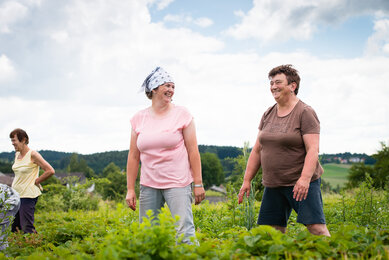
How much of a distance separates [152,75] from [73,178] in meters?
10.4

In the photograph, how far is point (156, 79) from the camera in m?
3.31

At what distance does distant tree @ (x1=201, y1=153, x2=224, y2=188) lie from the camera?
2307 inches

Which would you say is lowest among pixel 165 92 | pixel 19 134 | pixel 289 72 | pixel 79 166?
pixel 79 166

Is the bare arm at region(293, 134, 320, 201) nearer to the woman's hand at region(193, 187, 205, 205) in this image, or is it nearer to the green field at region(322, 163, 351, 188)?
the woman's hand at region(193, 187, 205, 205)

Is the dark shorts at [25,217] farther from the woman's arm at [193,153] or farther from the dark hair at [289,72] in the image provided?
the dark hair at [289,72]

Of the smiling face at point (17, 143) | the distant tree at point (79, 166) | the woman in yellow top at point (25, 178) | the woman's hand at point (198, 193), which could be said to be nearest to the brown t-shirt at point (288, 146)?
the woman's hand at point (198, 193)

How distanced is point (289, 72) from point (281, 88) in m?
0.18

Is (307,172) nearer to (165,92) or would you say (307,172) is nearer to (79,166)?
(165,92)

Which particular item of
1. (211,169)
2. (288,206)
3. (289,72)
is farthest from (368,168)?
(211,169)

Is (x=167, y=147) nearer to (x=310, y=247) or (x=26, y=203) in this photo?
(x=310, y=247)

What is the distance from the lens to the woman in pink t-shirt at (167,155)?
314cm

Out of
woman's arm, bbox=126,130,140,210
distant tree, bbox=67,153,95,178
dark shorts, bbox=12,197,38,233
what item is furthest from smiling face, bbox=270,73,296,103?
distant tree, bbox=67,153,95,178

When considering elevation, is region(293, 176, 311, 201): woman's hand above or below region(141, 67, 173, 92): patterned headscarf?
below

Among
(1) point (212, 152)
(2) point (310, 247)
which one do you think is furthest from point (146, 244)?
(1) point (212, 152)
